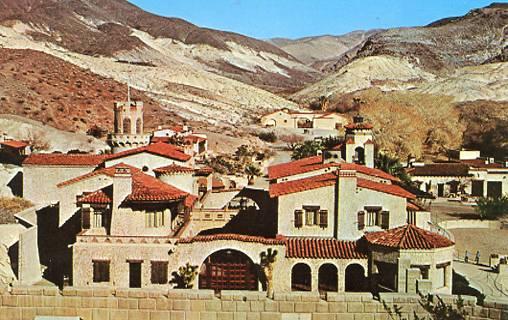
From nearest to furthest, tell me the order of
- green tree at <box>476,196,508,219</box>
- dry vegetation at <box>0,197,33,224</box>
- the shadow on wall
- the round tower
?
the shadow on wall < dry vegetation at <box>0,197,33,224</box> < the round tower < green tree at <box>476,196,508,219</box>

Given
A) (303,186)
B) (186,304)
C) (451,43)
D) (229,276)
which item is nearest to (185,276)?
(229,276)

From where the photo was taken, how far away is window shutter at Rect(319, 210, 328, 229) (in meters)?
21.0

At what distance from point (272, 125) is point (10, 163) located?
→ 5034 cm

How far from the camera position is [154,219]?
65.6 ft

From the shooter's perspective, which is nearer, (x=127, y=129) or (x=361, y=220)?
(x=361, y=220)

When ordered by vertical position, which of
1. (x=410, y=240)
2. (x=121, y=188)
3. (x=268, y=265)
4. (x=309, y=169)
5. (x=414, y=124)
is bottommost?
(x=268, y=265)

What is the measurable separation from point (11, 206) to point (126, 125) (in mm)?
9367

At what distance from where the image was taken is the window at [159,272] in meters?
19.0

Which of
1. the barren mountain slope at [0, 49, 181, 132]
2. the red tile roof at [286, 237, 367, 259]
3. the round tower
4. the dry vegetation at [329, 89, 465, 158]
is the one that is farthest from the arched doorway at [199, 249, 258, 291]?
the barren mountain slope at [0, 49, 181, 132]

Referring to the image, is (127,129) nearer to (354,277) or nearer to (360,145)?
(360,145)

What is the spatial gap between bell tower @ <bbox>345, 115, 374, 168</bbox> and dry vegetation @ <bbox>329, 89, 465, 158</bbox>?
22584 mm

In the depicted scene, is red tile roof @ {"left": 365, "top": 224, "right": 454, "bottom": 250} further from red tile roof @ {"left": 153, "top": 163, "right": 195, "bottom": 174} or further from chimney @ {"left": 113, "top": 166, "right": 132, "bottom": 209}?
red tile roof @ {"left": 153, "top": 163, "right": 195, "bottom": 174}

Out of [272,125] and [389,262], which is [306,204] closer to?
[389,262]

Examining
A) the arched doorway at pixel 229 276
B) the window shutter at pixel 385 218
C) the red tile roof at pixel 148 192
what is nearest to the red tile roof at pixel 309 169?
the window shutter at pixel 385 218
